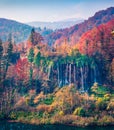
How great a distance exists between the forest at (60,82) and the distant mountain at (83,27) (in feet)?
127

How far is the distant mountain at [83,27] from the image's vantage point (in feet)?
354

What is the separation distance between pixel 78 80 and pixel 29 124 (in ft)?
56.1

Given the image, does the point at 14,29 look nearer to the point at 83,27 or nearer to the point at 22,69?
the point at 83,27

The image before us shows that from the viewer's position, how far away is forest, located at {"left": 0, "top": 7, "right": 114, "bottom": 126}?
154 feet

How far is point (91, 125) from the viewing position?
44438 mm

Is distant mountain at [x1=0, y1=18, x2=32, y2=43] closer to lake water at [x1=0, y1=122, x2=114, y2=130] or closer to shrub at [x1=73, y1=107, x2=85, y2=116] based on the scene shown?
shrub at [x1=73, y1=107, x2=85, y2=116]

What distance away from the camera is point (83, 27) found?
110000mm

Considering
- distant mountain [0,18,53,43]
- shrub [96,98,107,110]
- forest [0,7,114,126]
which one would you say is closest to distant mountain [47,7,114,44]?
distant mountain [0,18,53,43]

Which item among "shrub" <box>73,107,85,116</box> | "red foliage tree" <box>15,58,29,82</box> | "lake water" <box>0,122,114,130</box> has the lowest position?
"lake water" <box>0,122,114,130</box>

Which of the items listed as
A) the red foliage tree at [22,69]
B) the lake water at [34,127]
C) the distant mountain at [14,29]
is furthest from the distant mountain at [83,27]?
the lake water at [34,127]

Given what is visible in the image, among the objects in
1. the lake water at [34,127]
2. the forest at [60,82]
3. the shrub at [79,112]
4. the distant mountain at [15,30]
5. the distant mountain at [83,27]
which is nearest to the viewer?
the lake water at [34,127]

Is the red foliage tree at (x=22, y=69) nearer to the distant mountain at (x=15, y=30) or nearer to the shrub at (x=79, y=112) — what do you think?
the shrub at (x=79, y=112)

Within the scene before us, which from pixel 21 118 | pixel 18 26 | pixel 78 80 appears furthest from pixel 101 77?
pixel 18 26

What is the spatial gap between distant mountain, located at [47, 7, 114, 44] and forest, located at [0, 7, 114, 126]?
127 ft
